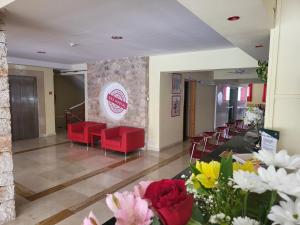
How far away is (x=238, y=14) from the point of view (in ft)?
5.29

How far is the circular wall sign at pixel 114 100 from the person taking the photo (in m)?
6.19

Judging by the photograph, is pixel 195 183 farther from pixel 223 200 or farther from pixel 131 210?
pixel 131 210

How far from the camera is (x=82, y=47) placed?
459cm

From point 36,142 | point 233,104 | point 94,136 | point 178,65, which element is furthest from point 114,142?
point 233,104

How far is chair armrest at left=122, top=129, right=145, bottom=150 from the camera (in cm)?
500

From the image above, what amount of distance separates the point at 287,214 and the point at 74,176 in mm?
3993

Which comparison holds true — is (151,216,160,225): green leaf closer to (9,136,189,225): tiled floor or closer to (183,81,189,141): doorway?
(9,136,189,225): tiled floor

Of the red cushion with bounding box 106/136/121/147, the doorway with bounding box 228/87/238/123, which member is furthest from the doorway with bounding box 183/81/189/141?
the doorway with bounding box 228/87/238/123

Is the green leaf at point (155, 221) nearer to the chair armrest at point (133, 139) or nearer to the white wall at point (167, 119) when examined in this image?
the chair armrest at point (133, 139)

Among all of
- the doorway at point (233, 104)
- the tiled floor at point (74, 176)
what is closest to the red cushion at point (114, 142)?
the tiled floor at point (74, 176)

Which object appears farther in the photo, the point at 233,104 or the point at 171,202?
the point at 233,104

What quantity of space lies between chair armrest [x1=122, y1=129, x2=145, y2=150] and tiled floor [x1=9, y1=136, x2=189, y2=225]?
0.87ft

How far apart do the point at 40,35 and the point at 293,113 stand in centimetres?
384

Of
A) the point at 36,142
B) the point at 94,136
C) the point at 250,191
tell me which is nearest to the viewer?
the point at 250,191
